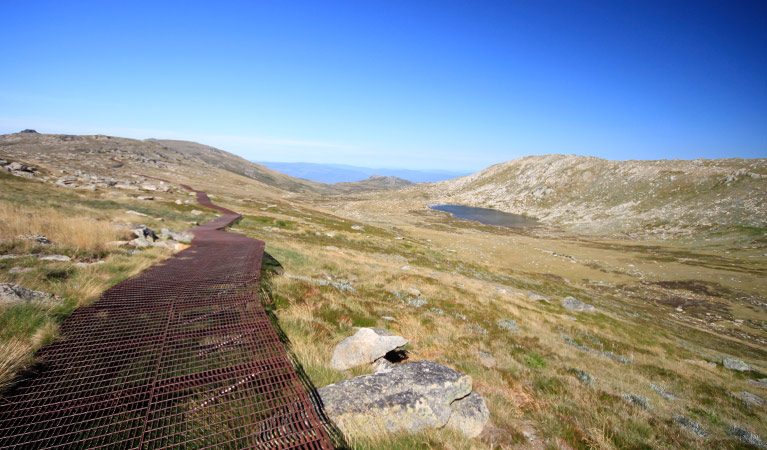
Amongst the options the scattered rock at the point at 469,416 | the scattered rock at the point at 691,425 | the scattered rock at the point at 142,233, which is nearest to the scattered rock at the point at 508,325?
the scattered rock at the point at 691,425

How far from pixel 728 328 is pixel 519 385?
3816 centimetres

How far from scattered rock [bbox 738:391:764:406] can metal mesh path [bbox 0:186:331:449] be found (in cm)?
1686

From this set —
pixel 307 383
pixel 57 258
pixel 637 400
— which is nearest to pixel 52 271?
pixel 57 258

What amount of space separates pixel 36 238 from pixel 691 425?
20.3 m

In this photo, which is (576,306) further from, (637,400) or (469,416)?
(469,416)

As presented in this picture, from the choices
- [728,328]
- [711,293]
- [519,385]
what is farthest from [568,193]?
[519,385]

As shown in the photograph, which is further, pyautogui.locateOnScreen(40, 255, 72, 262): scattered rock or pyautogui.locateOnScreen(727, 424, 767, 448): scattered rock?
pyautogui.locateOnScreen(40, 255, 72, 262): scattered rock

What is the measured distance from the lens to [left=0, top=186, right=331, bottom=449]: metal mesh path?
331cm

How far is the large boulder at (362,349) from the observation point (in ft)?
21.5

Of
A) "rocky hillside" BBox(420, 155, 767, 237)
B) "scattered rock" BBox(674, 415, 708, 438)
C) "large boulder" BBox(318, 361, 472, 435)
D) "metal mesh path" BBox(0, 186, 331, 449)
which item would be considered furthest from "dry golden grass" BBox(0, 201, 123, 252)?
"rocky hillside" BBox(420, 155, 767, 237)

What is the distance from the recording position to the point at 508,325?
14750 mm

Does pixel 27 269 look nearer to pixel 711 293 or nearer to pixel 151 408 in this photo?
pixel 151 408

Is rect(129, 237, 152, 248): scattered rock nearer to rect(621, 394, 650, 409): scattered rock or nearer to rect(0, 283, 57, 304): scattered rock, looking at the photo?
rect(0, 283, 57, 304): scattered rock

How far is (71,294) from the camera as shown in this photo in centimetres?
659
